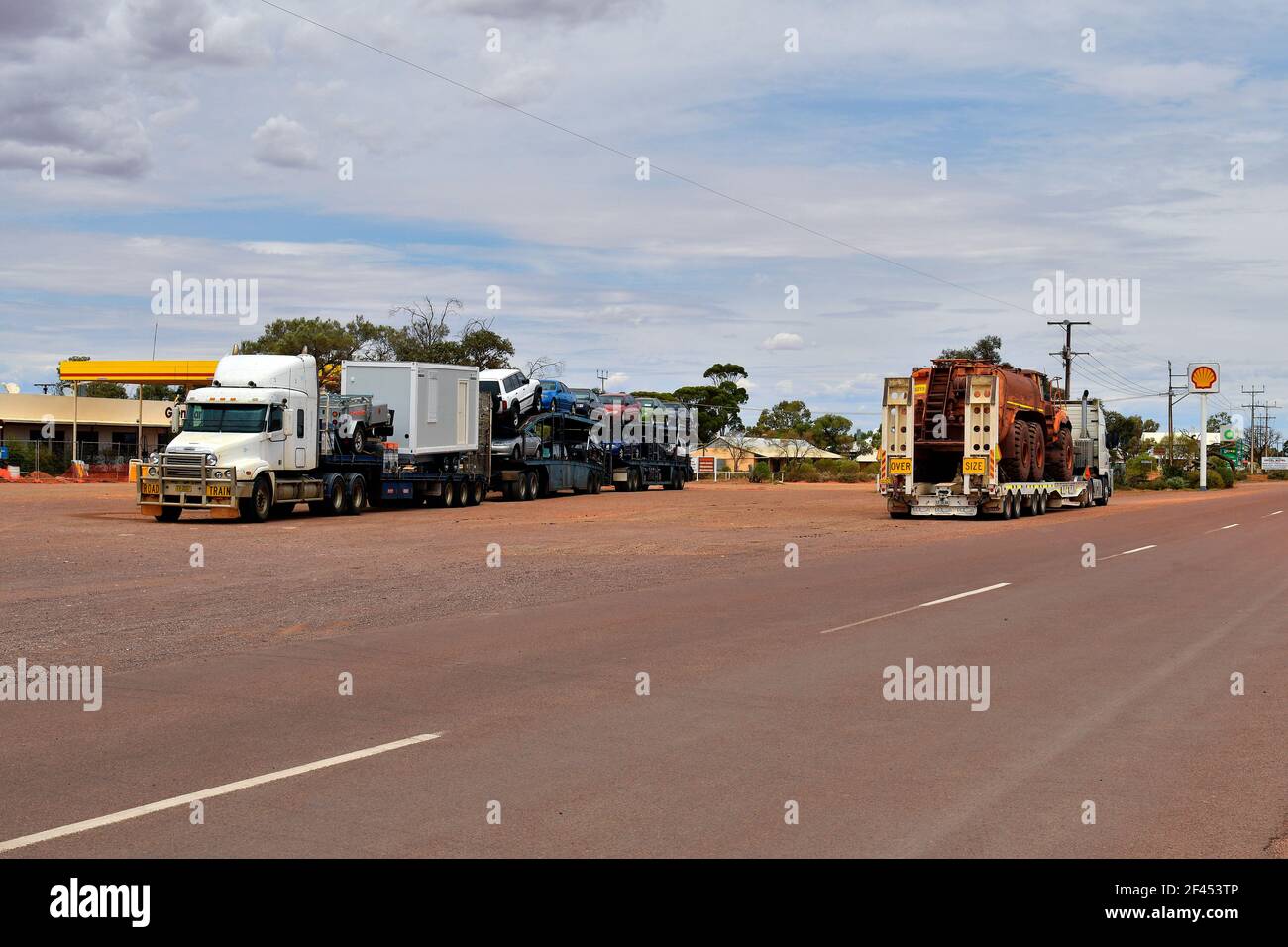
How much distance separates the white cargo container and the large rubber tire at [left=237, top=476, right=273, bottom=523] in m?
5.88

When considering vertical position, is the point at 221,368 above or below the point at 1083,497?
above

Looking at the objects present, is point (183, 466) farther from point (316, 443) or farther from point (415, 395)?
point (415, 395)

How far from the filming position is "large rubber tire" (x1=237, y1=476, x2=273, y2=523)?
99.2 ft

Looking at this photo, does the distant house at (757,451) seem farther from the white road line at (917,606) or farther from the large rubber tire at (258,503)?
the white road line at (917,606)

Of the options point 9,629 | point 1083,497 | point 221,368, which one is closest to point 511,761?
point 9,629

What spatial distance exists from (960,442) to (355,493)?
53.2ft

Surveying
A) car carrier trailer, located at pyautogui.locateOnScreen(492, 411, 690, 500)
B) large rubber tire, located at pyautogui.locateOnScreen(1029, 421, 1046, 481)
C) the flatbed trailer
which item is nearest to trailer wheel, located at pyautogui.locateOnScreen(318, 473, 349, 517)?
car carrier trailer, located at pyautogui.locateOnScreen(492, 411, 690, 500)

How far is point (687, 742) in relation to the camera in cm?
797

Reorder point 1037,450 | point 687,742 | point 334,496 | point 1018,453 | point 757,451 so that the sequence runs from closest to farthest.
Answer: point 687,742 → point 334,496 → point 1018,453 → point 1037,450 → point 757,451

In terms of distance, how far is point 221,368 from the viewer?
31172 mm

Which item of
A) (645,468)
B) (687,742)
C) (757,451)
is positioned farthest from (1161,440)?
(687,742)
